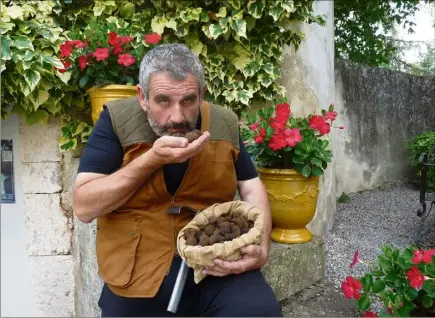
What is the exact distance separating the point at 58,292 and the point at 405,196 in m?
5.19

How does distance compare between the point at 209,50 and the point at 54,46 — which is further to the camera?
the point at 209,50

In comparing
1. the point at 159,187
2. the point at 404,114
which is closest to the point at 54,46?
the point at 159,187

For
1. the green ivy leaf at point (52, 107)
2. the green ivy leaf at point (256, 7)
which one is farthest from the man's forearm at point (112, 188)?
the green ivy leaf at point (256, 7)

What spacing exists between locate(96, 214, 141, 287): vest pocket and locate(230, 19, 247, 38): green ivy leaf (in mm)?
1787

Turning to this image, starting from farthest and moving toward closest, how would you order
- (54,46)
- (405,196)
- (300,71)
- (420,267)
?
1. (405,196)
2. (300,71)
3. (54,46)
4. (420,267)

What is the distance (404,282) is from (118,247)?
4.39 feet

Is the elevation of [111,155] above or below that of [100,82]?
below

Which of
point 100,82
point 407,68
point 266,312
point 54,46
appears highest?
point 407,68

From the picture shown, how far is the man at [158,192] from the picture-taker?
4.76 feet

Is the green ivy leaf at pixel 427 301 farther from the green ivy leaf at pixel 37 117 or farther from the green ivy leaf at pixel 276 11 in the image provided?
the green ivy leaf at pixel 37 117

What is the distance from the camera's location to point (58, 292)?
2760 mm

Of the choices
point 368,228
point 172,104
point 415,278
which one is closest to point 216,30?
point 172,104

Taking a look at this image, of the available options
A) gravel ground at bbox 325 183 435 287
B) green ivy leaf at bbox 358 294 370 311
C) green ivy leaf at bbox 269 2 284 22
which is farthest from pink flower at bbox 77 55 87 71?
gravel ground at bbox 325 183 435 287

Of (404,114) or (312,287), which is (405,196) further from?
(312,287)
